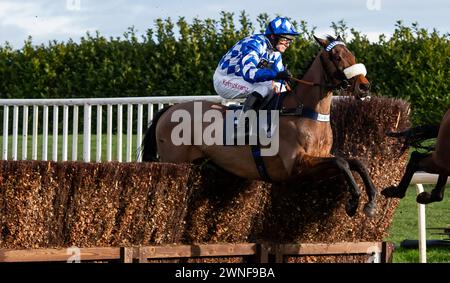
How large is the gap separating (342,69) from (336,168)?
0.73 metres

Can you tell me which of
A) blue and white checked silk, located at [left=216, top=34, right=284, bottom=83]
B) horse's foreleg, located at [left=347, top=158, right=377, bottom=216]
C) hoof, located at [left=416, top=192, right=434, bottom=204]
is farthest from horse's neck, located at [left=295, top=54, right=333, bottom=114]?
hoof, located at [left=416, top=192, right=434, bottom=204]

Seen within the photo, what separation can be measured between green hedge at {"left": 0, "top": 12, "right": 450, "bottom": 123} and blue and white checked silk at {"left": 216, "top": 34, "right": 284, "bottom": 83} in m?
6.63

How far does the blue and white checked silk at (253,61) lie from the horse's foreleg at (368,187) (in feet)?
2.93

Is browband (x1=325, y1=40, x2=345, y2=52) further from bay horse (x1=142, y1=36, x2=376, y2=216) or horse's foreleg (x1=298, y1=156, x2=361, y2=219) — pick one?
horse's foreleg (x1=298, y1=156, x2=361, y2=219)

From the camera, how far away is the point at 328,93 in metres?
7.90

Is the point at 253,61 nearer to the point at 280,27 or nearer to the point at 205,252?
the point at 280,27

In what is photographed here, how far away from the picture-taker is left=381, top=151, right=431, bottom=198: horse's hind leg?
780 centimetres

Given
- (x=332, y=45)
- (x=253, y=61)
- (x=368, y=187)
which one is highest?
(x=332, y=45)

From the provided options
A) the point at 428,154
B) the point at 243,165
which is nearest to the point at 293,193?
the point at 243,165

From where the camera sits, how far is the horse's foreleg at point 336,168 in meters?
7.41

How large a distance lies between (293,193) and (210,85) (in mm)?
A: 7997

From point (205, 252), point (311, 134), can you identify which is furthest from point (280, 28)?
point (205, 252)

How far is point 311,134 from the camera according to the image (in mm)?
7812
